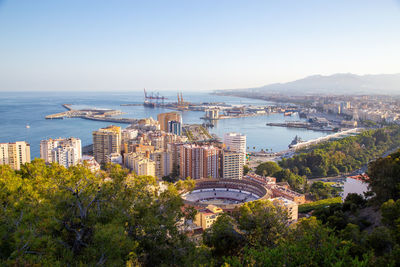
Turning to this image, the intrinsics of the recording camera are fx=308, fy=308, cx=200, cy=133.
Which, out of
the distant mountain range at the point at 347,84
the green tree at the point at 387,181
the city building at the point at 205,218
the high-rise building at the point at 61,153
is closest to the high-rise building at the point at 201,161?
the high-rise building at the point at 61,153

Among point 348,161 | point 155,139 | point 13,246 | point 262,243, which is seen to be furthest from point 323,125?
point 13,246

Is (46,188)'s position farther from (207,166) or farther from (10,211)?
(207,166)

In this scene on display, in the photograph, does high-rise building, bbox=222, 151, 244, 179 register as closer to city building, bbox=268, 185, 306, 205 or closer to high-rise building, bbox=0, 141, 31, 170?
city building, bbox=268, 185, 306, 205

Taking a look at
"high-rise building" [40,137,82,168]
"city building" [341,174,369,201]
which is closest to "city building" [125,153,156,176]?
"high-rise building" [40,137,82,168]

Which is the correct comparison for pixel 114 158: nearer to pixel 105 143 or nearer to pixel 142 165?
pixel 105 143

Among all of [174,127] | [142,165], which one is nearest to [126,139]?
[142,165]

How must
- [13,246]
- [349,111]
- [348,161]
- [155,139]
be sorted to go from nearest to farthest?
[13,246] < [348,161] < [155,139] < [349,111]
